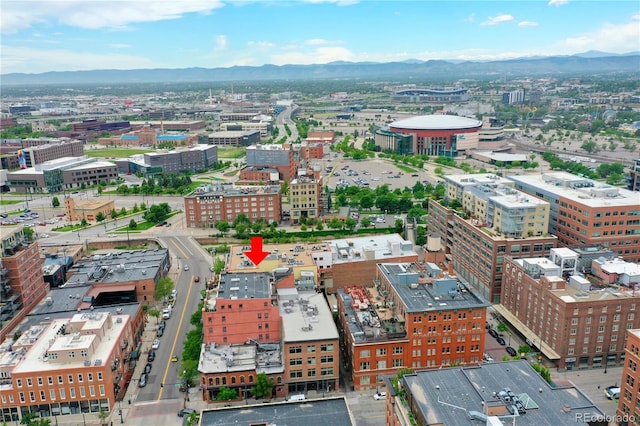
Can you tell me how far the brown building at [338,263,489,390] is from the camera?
47.0 m

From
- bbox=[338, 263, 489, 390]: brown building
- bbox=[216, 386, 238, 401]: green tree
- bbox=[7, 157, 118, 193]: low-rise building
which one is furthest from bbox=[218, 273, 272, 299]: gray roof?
bbox=[7, 157, 118, 193]: low-rise building

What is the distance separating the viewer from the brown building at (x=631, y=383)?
38500 mm

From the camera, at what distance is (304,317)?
165ft

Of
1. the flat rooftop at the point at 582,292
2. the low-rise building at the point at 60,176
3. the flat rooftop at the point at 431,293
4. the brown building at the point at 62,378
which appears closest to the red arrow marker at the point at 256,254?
the flat rooftop at the point at 431,293

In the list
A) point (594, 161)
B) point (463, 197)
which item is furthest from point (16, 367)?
point (594, 161)

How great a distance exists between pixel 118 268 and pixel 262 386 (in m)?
33.1

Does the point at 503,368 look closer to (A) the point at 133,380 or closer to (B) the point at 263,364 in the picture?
(B) the point at 263,364

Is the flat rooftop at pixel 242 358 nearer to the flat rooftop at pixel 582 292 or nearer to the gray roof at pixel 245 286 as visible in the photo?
the gray roof at pixel 245 286

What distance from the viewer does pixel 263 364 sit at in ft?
154

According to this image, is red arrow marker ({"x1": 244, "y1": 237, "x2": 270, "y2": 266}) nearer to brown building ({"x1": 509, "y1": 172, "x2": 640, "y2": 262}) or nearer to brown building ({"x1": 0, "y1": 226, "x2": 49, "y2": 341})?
brown building ({"x1": 0, "y1": 226, "x2": 49, "y2": 341})

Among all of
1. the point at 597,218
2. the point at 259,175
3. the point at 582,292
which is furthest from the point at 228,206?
the point at 582,292

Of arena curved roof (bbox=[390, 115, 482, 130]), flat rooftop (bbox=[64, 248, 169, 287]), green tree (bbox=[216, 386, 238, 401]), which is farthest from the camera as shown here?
arena curved roof (bbox=[390, 115, 482, 130])

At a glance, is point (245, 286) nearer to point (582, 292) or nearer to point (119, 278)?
point (119, 278)

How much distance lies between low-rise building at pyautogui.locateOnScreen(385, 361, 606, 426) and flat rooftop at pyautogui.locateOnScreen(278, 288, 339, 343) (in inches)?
460
